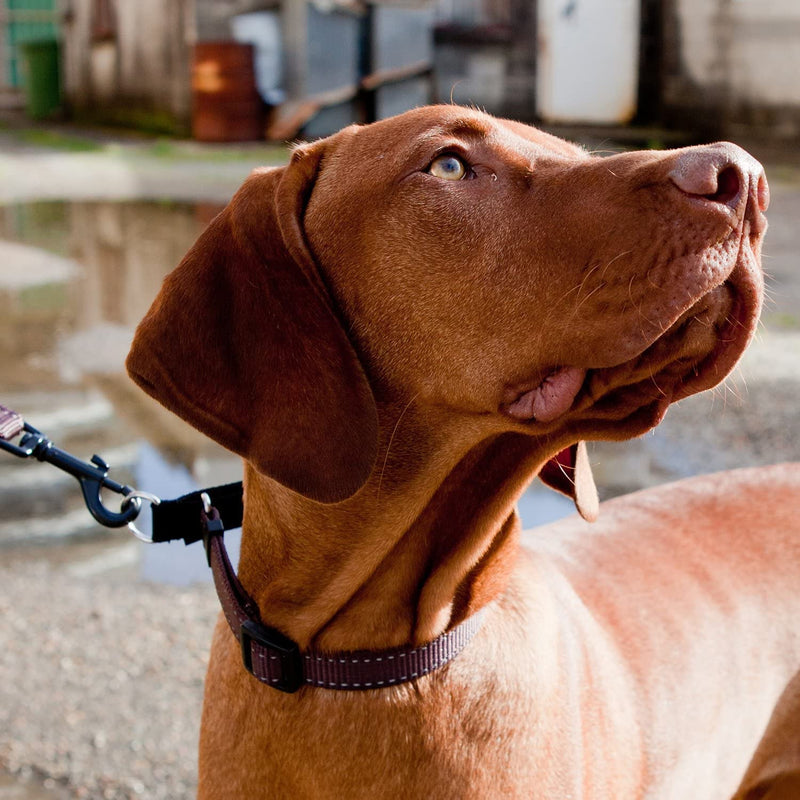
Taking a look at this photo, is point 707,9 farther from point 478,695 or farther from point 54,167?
point 478,695

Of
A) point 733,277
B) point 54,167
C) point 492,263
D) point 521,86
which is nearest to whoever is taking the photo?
point 733,277

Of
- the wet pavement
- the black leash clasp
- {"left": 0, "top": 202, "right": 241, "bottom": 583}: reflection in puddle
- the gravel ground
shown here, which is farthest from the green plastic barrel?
the black leash clasp

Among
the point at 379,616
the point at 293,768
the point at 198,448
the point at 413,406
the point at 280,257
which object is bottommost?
the point at 198,448

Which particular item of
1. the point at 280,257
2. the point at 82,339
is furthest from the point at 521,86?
the point at 280,257

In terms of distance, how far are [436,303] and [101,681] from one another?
217cm

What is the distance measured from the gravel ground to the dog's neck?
127cm

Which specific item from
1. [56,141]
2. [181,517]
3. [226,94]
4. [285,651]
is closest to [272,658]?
[285,651]

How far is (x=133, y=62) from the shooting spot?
21.8 m

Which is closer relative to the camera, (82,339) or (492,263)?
(492,263)

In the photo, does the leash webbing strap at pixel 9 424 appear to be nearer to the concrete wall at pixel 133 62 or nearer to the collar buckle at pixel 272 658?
the collar buckle at pixel 272 658

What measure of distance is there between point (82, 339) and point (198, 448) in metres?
2.29

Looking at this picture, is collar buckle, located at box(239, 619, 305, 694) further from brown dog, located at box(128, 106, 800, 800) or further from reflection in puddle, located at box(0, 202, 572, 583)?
reflection in puddle, located at box(0, 202, 572, 583)

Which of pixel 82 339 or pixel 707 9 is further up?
pixel 707 9

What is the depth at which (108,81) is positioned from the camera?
2359 centimetres
